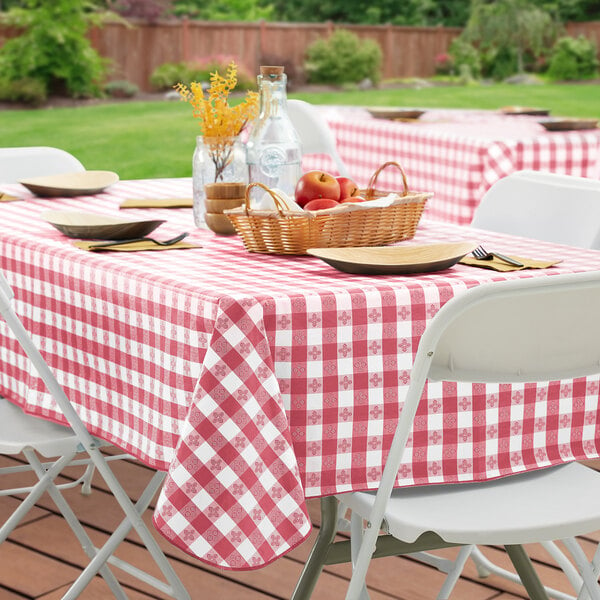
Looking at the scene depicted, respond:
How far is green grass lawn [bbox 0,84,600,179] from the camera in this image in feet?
39.2

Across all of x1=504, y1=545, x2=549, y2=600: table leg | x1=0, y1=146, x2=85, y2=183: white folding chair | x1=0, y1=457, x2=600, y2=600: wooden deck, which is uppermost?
x1=0, y1=146, x2=85, y2=183: white folding chair

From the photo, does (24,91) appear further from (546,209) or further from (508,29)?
(546,209)

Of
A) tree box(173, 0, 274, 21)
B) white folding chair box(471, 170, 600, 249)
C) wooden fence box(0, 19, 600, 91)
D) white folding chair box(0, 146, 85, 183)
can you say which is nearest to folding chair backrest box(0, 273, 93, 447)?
white folding chair box(471, 170, 600, 249)

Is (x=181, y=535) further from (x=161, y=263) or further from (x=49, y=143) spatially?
(x=49, y=143)

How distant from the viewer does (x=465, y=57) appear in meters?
22.4

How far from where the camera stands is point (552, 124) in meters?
4.70

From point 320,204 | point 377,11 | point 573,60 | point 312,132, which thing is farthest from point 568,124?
point 377,11

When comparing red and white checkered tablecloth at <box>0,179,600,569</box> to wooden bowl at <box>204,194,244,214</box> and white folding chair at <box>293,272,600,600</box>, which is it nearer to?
white folding chair at <box>293,272,600,600</box>

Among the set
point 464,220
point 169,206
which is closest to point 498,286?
point 169,206

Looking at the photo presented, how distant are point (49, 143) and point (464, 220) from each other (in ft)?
28.1

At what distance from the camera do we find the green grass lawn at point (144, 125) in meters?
11.9

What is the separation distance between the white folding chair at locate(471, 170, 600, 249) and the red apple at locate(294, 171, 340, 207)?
2.08 ft

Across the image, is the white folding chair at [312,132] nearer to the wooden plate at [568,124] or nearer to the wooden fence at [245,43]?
the wooden plate at [568,124]

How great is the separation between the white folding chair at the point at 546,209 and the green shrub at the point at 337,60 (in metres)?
17.0
